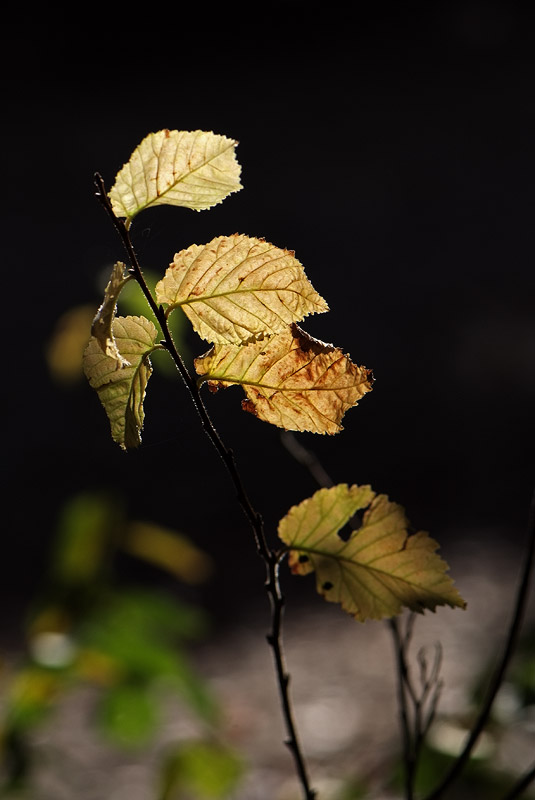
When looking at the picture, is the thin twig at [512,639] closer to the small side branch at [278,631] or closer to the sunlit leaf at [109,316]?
the small side branch at [278,631]

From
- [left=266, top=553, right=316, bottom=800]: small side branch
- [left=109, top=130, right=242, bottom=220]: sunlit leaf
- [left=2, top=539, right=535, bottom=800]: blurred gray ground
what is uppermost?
[left=109, top=130, right=242, bottom=220]: sunlit leaf

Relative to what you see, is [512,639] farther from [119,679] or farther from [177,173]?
[119,679]

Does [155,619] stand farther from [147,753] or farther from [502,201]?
[502,201]

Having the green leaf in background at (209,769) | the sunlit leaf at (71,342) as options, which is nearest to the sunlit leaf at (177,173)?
the sunlit leaf at (71,342)

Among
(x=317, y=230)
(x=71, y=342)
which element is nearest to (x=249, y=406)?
(x=71, y=342)

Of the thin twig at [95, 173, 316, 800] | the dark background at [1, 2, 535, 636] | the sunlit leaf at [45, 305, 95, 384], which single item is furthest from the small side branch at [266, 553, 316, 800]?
the dark background at [1, 2, 535, 636]

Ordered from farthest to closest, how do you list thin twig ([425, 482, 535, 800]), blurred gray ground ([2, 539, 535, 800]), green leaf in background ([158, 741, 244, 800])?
blurred gray ground ([2, 539, 535, 800]), green leaf in background ([158, 741, 244, 800]), thin twig ([425, 482, 535, 800])

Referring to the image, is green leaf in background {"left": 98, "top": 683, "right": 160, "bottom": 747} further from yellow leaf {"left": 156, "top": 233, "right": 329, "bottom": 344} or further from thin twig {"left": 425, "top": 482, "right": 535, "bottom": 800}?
yellow leaf {"left": 156, "top": 233, "right": 329, "bottom": 344}
